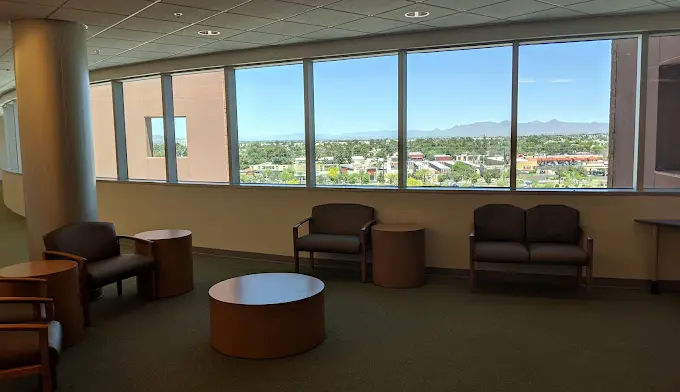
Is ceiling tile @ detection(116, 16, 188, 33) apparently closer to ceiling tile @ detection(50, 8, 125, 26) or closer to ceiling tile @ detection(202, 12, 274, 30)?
ceiling tile @ detection(50, 8, 125, 26)

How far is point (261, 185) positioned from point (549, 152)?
3706 mm

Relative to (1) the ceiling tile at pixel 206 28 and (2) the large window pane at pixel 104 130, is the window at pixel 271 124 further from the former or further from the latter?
(2) the large window pane at pixel 104 130

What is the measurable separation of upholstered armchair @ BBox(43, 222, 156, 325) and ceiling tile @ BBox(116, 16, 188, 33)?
6.59 feet

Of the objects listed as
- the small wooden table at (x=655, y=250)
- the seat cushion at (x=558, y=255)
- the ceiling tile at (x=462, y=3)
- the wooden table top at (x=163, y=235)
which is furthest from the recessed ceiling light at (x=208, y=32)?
the small wooden table at (x=655, y=250)

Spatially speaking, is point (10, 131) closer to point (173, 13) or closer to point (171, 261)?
point (171, 261)

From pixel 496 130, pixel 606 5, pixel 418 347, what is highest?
pixel 606 5

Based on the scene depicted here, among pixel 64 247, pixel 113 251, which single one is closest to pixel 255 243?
pixel 113 251

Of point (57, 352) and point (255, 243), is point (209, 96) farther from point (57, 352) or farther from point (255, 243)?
point (57, 352)

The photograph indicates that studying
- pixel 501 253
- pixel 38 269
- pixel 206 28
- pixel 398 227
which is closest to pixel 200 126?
pixel 206 28

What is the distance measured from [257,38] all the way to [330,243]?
2574 millimetres

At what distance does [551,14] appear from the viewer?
201 inches

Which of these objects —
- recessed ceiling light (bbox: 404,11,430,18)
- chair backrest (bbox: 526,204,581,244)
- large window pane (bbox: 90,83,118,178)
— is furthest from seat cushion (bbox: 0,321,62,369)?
large window pane (bbox: 90,83,118,178)

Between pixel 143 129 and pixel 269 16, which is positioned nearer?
pixel 269 16

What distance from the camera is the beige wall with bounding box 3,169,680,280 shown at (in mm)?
5328
